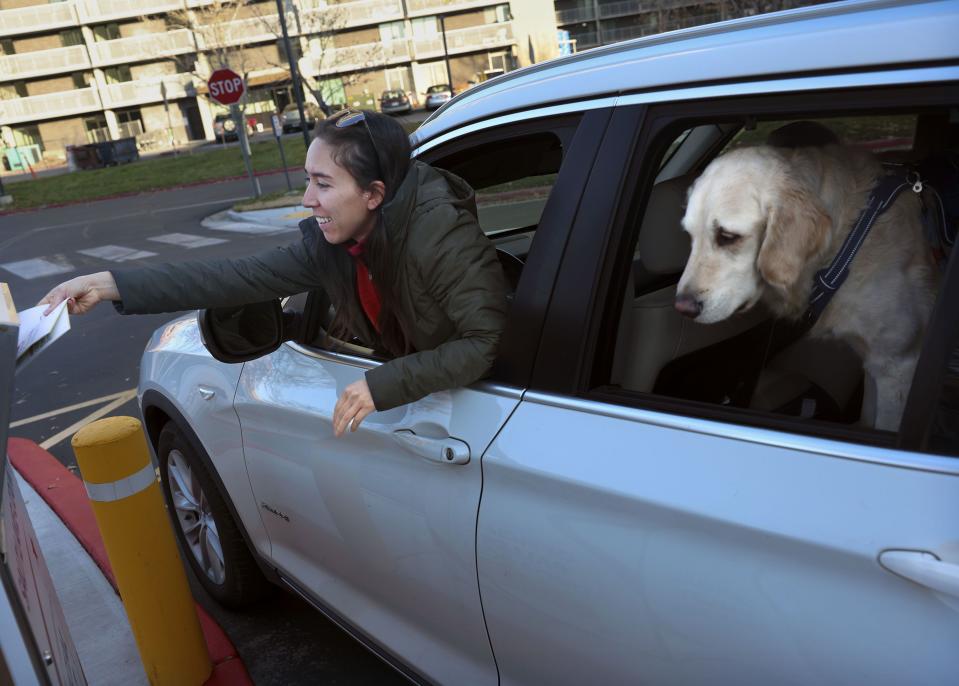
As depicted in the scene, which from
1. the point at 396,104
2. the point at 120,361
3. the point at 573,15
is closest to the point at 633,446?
the point at 120,361

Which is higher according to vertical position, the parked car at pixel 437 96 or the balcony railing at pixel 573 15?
the balcony railing at pixel 573 15

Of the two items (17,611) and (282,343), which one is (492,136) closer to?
(282,343)

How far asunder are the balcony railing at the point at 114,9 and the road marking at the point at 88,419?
183ft

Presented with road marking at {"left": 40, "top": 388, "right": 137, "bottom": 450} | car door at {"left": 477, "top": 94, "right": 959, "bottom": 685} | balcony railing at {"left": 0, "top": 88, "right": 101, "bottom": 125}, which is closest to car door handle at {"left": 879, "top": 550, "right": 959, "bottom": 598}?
car door at {"left": 477, "top": 94, "right": 959, "bottom": 685}

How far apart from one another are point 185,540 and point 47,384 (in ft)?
13.6

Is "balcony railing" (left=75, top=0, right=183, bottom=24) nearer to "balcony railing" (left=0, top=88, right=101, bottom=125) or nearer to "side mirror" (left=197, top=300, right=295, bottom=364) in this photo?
"balcony railing" (left=0, top=88, right=101, bottom=125)

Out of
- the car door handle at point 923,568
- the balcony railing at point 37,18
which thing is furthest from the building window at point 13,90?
the car door handle at point 923,568

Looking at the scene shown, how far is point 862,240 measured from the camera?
1.75 metres

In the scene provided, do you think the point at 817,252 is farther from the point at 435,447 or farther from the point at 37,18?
the point at 37,18

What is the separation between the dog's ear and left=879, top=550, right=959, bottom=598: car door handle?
745mm

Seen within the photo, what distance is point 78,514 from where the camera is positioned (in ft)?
13.7

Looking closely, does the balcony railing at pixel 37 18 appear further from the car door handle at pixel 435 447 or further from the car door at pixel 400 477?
the car door handle at pixel 435 447

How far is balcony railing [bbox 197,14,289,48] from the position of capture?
36594mm

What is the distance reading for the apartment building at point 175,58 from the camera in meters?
54.0
